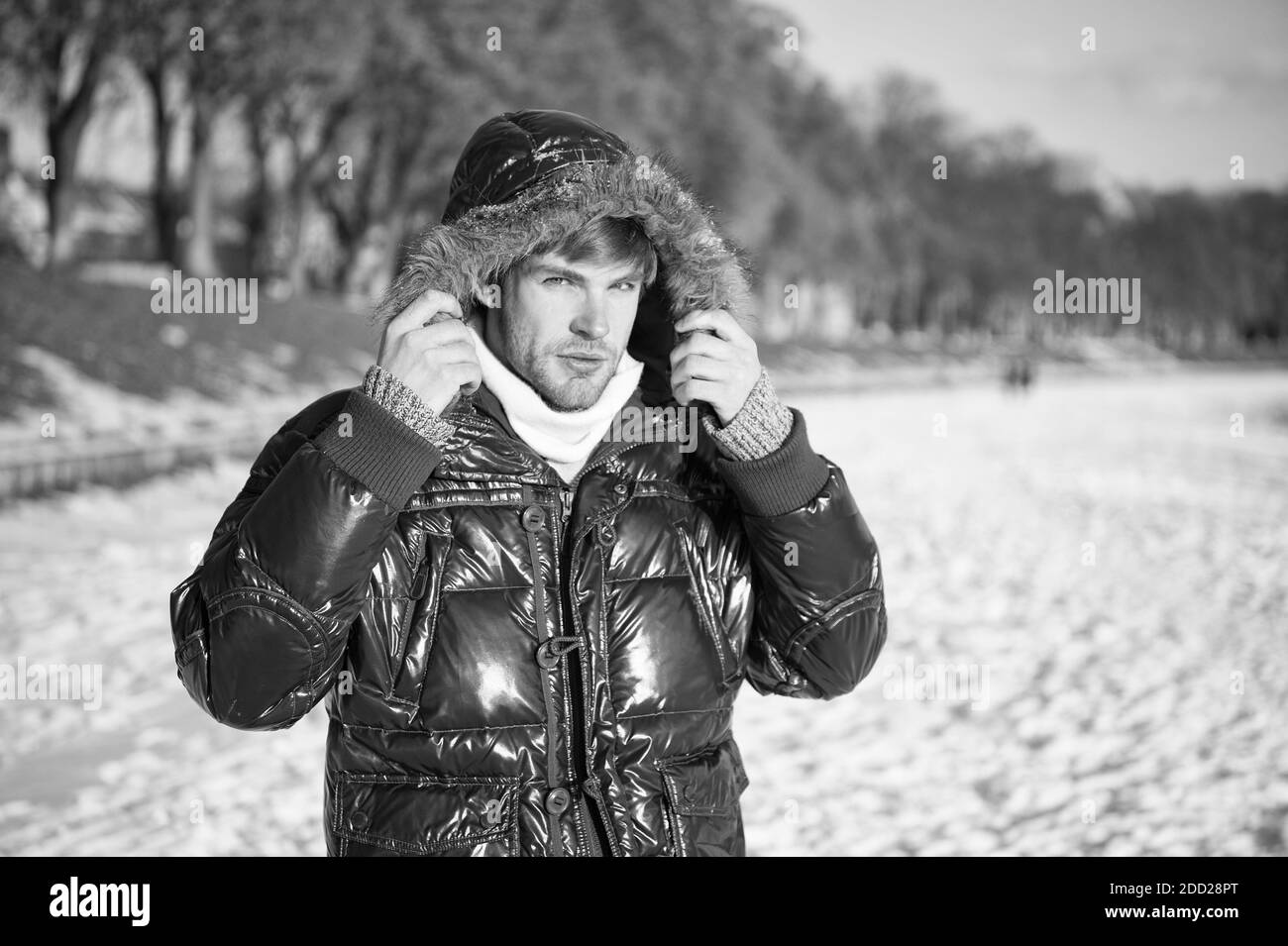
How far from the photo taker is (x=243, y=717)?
93.0 inches

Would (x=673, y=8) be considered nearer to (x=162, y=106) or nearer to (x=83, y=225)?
(x=162, y=106)

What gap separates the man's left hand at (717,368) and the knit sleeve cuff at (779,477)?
0.37ft

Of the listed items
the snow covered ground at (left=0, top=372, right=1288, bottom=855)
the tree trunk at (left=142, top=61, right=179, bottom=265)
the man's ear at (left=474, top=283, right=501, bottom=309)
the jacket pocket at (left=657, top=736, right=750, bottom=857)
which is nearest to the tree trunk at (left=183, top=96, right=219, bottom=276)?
the tree trunk at (left=142, top=61, right=179, bottom=265)

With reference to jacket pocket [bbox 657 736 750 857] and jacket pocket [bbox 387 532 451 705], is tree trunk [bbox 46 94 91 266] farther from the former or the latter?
jacket pocket [bbox 657 736 750 857]

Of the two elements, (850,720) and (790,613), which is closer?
(790,613)

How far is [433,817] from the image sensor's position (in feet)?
7.66

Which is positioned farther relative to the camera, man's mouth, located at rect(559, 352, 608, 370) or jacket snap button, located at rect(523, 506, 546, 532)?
man's mouth, located at rect(559, 352, 608, 370)

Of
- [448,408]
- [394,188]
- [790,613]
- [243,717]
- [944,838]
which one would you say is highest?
[394,188]

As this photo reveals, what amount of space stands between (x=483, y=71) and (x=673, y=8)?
10969mm

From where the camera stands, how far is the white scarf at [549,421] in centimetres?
258

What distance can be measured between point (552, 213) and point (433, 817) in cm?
129

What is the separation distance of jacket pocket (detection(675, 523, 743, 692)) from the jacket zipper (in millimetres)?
252

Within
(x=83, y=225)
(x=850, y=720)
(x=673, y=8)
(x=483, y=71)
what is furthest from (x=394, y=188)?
(x=83, y=225)

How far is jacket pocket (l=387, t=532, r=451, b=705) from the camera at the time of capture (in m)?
2.39
